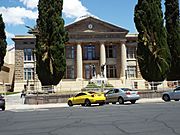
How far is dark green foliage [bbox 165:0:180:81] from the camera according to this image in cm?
4231

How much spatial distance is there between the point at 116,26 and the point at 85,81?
1331cm

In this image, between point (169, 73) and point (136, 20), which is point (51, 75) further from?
point (169, 73)

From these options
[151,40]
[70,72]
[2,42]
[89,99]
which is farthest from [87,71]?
[89,99]

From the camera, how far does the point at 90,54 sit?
7188 centimetres

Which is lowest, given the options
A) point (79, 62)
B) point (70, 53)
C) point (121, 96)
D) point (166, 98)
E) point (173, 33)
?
point (166, 98)

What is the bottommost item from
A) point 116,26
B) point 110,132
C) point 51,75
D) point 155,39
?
point 110,132

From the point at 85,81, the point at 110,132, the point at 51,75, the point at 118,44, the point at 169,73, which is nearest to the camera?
the point at 110,132

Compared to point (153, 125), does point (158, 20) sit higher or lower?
higher

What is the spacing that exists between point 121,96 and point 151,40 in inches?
481

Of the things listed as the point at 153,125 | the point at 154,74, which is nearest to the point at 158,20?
the point at 154,74

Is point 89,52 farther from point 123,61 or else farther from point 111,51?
point 123,61

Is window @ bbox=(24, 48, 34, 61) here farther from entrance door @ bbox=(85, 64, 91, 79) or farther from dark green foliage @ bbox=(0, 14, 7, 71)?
dark green foliage @ bbox=(0, 14, 7, 71)

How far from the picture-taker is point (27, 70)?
72125 mm

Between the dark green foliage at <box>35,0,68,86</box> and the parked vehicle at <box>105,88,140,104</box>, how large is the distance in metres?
9.44
